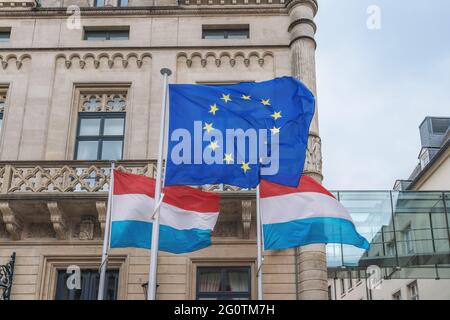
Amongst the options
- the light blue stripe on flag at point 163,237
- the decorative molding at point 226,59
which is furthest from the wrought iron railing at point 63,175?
the decorative molding at point 226,59

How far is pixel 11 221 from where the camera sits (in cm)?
1798

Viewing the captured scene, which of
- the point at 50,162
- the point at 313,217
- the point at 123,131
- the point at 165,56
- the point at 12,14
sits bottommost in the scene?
the point at 313,217

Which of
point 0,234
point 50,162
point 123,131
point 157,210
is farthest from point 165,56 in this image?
point 157,210

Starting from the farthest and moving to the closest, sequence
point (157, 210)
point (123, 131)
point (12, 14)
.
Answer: point (12, 14)
point (123, 131)
point (157, 210)

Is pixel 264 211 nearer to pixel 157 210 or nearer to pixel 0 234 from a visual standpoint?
pixel 157 210

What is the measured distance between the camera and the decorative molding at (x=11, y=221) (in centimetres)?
1778

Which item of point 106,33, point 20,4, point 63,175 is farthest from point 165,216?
point 20,4

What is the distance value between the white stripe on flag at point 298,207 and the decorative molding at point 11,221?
25.8 ft

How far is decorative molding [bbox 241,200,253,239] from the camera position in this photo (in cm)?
1767

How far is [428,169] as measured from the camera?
36.5 meters

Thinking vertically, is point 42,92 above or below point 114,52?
below

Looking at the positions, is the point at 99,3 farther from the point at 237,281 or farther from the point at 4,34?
the point at 237,281

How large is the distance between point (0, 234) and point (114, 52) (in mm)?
7205

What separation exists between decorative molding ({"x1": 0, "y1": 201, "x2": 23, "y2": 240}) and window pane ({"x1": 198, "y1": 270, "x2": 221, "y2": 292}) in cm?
554
